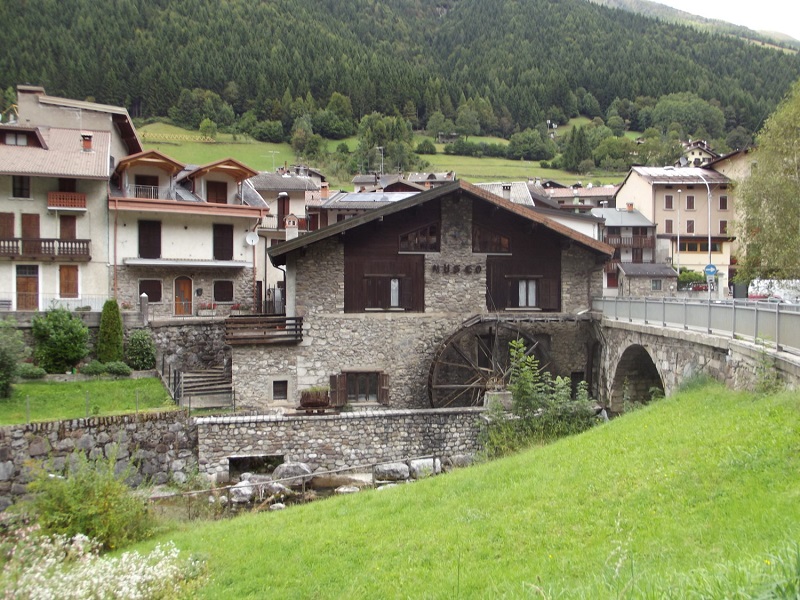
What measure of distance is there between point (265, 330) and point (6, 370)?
7.74m

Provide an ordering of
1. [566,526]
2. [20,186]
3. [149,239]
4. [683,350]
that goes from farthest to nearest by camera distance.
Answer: [149,239]
[20,186]
[683,350]
[566,526]

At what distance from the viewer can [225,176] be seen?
32.2 meters

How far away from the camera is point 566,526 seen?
8.25m

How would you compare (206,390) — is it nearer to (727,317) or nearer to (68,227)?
(68,227)

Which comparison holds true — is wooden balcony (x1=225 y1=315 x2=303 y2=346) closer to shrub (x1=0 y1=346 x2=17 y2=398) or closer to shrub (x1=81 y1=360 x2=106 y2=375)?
shrub (x1=81 y1=360 x2=106 y2=375)

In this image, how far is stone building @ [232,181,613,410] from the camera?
2359 centimetres

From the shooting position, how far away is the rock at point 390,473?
63.4 ft

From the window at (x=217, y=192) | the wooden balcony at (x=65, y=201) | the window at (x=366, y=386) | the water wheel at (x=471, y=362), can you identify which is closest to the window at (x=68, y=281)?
the wooden balcony at (x=65, y=201)

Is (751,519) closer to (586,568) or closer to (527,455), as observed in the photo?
(586,568)

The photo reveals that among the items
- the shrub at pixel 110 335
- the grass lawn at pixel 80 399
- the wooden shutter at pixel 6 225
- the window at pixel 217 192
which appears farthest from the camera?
the window at pixel 217 192

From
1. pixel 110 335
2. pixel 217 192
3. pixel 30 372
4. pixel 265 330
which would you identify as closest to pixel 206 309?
pixel 110 335

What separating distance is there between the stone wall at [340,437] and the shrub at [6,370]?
5781 mm

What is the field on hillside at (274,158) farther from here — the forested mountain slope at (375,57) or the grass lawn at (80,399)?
the grass lawn at (80,399)

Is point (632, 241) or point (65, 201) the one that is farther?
point (632, 241)
